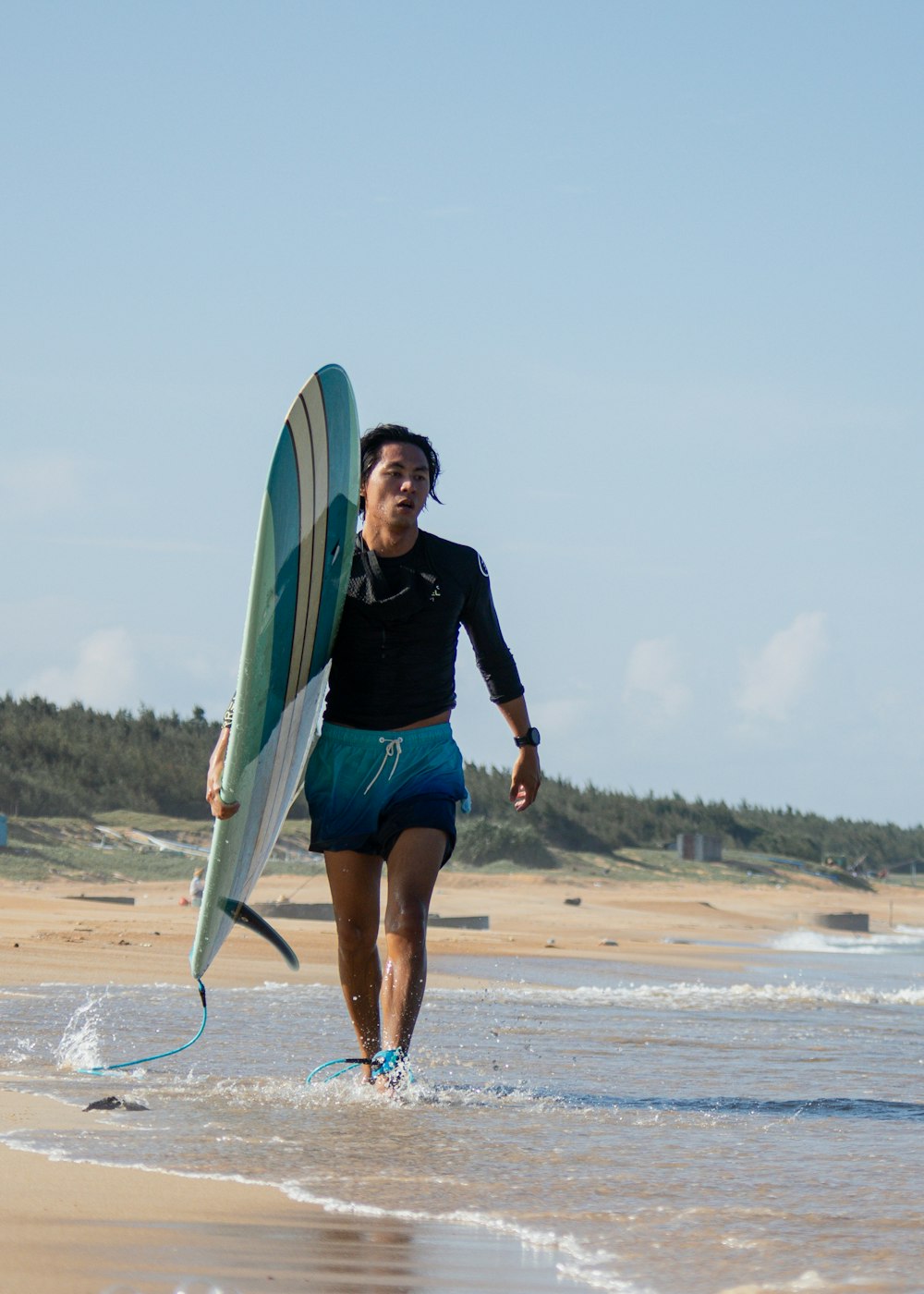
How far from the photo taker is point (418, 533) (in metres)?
4.36

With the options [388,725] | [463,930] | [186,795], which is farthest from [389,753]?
[186,795]

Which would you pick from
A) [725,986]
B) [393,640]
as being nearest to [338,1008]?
[393,640]

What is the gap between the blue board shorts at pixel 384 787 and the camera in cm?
419

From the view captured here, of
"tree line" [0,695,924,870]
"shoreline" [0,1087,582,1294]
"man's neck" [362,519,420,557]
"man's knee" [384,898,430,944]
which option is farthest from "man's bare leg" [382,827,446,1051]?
"tree line" [0,695,924,870]

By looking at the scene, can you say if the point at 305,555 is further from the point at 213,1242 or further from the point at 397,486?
the point at 213,1242

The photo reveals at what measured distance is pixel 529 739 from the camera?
448cm

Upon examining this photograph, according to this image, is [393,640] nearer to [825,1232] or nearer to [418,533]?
[418,533]

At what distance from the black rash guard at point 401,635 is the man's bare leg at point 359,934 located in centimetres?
39

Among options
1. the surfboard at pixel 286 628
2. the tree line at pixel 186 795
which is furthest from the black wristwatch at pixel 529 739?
the tree line at pixel 186 795

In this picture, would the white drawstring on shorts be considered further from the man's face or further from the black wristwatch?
the man's face

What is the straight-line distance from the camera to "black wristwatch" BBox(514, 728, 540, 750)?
4484 millimetres

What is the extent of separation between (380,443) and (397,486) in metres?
0.20

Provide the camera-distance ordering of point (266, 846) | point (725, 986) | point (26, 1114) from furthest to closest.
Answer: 1. point (725, 986)
2. point (266, 846)
3. point (26, 1114)

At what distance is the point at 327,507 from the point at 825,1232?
2396mm
